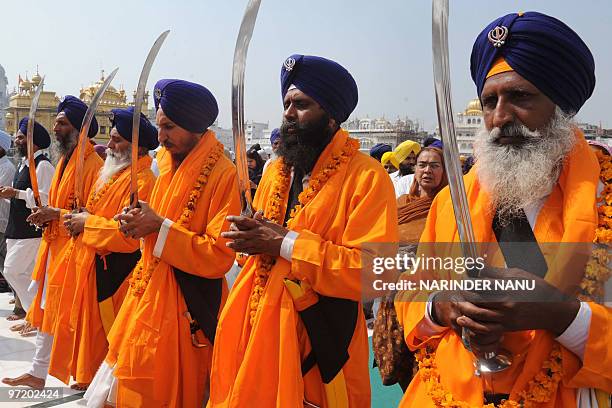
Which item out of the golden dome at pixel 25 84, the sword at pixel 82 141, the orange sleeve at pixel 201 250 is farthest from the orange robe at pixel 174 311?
the golden dome at pixel 25 84

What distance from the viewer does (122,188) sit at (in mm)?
4109

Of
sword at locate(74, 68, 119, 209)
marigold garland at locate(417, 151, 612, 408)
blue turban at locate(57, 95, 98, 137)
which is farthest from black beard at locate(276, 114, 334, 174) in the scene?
blue turban at locate(57, 95, 98, 137)

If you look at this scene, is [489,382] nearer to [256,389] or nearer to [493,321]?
[493,321]

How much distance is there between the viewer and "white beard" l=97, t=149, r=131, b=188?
4227 millimetres

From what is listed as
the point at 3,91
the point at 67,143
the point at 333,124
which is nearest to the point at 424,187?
the point at 333,124

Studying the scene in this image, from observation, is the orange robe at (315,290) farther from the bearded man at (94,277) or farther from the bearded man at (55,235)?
the bearded man at (55,235)

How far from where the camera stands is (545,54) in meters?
1.66

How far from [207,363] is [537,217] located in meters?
2.18

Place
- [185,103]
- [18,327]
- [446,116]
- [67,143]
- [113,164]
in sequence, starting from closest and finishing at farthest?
1. [446,116]
2. [185,103]
3. [113,164]
4. [67,143]
5. [18,327]

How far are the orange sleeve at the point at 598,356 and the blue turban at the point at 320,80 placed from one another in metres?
1.60

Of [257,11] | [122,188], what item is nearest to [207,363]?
[122,188]

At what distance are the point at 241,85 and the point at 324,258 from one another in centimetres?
81

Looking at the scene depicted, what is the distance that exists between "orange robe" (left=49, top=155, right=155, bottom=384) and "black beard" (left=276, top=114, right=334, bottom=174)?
1622mm

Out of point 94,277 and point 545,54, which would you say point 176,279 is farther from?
point 545,54
